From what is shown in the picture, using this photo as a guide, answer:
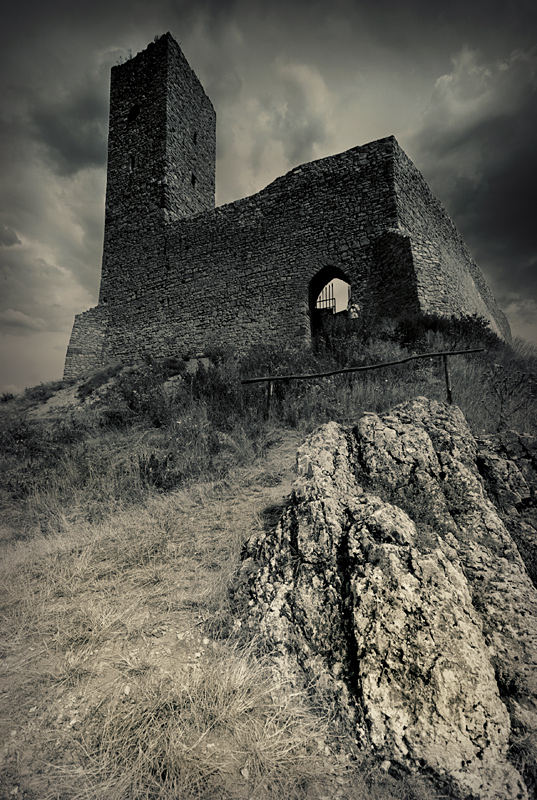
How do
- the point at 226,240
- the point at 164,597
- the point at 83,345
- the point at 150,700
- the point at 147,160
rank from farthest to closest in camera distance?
the point at 83,345, the point at 147,160, the point at 226,240, the point at 164,597, the point at 150,700

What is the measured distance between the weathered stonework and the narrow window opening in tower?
0.05 m

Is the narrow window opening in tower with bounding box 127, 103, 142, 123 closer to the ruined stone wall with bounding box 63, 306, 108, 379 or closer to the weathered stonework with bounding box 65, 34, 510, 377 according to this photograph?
the weathered stonework with bounding box 65, 34, 510, 377

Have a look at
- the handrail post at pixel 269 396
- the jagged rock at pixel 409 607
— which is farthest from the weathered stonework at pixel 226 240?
the jagged rock at pixel 409 607

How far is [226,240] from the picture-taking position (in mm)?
12891

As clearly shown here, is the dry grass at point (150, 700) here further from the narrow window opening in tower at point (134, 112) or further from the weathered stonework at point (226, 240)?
the narrow window opening in tower at point (134, 112)

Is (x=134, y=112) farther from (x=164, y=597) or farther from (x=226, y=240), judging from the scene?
(x=164, y=597)

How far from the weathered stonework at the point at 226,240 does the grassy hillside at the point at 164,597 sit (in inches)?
186

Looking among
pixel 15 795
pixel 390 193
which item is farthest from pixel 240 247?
pixel 15 795

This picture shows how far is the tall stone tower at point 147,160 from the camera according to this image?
47.3 feet

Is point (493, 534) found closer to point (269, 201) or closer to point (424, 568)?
point (424, 568)

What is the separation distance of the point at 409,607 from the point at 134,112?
1931cm

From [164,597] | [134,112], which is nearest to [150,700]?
[164,597]

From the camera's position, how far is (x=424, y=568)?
2203mm

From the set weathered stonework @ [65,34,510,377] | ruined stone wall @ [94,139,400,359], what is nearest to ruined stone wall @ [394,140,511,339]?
weathered stonework @ [65,34,510,377]
